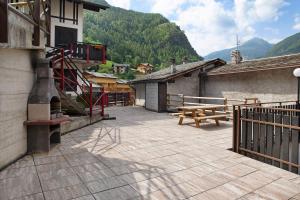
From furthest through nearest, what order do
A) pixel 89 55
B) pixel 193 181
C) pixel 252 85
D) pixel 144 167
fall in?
1. pixel 89 55
2. pixel 252 85
3. pixel 144 167
4. pixel 193 181

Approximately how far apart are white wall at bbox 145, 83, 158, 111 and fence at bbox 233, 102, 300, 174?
1072 centimetres

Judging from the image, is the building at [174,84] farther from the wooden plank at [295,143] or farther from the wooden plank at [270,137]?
the wooden plank at [295,143]

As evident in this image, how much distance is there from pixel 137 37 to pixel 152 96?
88325 mm

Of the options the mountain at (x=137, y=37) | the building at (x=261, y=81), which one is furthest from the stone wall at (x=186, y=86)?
the mountain at (x=137, y=37)

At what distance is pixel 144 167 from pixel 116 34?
9361cm

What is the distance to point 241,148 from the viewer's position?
622cm

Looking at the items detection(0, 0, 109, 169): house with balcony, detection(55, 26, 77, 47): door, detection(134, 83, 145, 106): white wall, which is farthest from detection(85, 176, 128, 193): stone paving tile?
detection(134, 83, 145, 106): white wall

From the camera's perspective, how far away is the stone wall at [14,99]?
185 inches

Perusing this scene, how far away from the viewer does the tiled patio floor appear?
371 centimetres

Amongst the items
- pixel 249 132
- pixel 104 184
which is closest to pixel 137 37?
pixel 249 132

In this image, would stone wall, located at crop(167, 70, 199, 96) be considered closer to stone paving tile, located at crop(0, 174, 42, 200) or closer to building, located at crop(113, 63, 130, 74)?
stone paving tile, located at crop(0, 174, 42, 200)

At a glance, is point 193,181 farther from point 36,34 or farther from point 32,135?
point 36,34

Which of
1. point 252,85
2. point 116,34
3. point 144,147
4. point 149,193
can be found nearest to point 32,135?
point 144,147

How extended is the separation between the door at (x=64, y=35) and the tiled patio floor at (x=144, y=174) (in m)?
11.9
